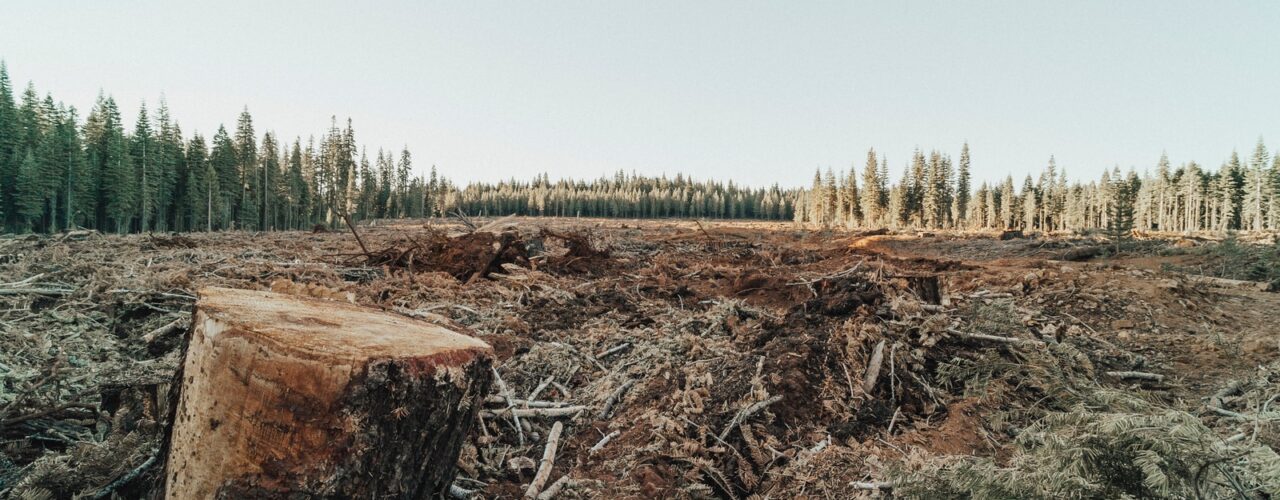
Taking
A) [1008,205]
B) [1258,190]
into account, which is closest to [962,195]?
[1008,205]

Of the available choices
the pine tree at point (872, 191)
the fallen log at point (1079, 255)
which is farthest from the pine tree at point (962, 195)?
the fallen log at point (1079, 255)

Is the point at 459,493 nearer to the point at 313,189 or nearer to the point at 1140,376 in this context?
the point at 1140,376

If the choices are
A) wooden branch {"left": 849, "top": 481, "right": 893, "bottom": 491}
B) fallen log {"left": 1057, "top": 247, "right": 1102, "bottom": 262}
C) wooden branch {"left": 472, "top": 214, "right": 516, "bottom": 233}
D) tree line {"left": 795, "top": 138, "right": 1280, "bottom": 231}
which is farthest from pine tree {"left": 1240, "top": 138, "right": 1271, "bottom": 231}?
wooden branch {"left": 849, "top": 481, "right": 893, "bottom": 491}

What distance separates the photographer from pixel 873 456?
11.7ft

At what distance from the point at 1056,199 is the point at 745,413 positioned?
97598mm

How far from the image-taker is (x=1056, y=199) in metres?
79.8

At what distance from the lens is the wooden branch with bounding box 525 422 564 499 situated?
331 centimetres

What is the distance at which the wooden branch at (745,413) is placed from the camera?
3879mm

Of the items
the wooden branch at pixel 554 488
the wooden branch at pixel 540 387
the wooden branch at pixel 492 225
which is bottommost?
the wooden branch at pixel 554 488

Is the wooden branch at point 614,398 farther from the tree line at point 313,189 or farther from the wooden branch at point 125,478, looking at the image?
the tree line at point 313,189

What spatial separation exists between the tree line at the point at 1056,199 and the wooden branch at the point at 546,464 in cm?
7266

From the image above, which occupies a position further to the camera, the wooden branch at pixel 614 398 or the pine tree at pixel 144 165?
the pine tree at pixel 144 165

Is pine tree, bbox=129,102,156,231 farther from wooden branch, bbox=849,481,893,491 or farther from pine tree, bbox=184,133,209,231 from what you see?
wooden branch, bbox=849,481,893,491

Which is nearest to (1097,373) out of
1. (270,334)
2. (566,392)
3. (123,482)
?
(566,392)
